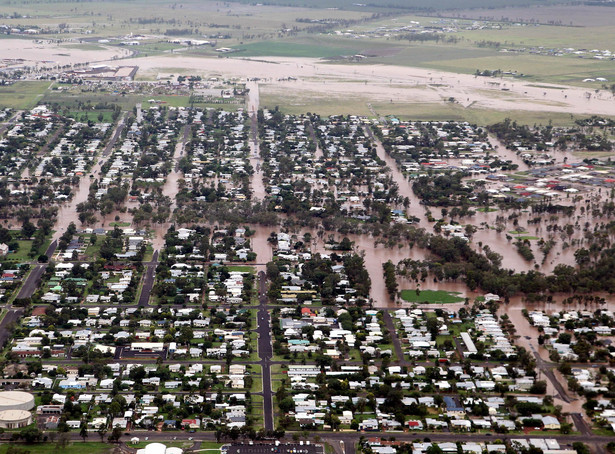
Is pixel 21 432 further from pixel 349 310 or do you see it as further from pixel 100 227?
pixel 100 227

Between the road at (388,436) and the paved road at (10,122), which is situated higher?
the paved road at (10,122)

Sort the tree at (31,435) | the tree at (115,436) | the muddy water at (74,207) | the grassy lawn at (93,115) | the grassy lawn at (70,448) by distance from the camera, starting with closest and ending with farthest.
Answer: the grassy lawn at (70,448)
the tree at (31,435)
the tree at (115,436)
the muddy water at (74,207)
the grassy lawn at (93,115)

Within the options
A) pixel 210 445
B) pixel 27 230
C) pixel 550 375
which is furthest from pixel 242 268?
pixel 550 375

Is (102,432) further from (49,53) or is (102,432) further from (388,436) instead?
(49,53)

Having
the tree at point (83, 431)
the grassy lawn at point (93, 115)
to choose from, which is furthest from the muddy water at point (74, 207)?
the tree at point (83, 431)

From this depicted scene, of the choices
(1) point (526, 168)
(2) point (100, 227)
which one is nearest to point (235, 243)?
(2) point (100, 227)

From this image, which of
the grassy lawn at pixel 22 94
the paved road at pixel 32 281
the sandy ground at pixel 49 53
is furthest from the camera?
the sandy ground at pixel 49 53

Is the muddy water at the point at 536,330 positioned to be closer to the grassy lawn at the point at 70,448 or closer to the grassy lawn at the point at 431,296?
the grassy lawn at the point at 431,296
